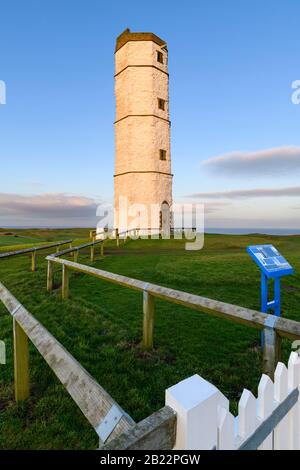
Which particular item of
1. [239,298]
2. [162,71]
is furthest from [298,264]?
[162,71]

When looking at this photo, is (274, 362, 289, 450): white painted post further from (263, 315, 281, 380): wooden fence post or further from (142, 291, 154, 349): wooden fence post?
(142, 291, 154, 349): wooden fence post

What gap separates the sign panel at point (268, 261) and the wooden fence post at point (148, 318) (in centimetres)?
220

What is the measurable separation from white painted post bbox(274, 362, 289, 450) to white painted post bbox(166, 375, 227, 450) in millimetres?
646

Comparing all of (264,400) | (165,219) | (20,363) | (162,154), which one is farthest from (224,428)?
(162,154)

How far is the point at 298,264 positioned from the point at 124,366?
1118 cm

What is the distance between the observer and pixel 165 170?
32688 mm

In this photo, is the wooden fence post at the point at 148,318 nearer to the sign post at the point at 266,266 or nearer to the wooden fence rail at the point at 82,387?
the wooden fence rail at the point at 82,387

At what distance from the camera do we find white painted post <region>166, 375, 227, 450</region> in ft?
3.59

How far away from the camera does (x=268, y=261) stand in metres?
5.21

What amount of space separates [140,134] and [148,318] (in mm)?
29661

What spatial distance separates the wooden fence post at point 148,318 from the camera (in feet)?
13.3

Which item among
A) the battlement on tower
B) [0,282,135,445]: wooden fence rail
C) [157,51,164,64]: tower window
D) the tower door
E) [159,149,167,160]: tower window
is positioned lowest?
[0,282,135,445]: wooden fence rail

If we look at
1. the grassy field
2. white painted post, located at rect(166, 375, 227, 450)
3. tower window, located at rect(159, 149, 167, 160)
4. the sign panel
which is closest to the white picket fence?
white painted post, located at rect(166, 375, 227, 450)
